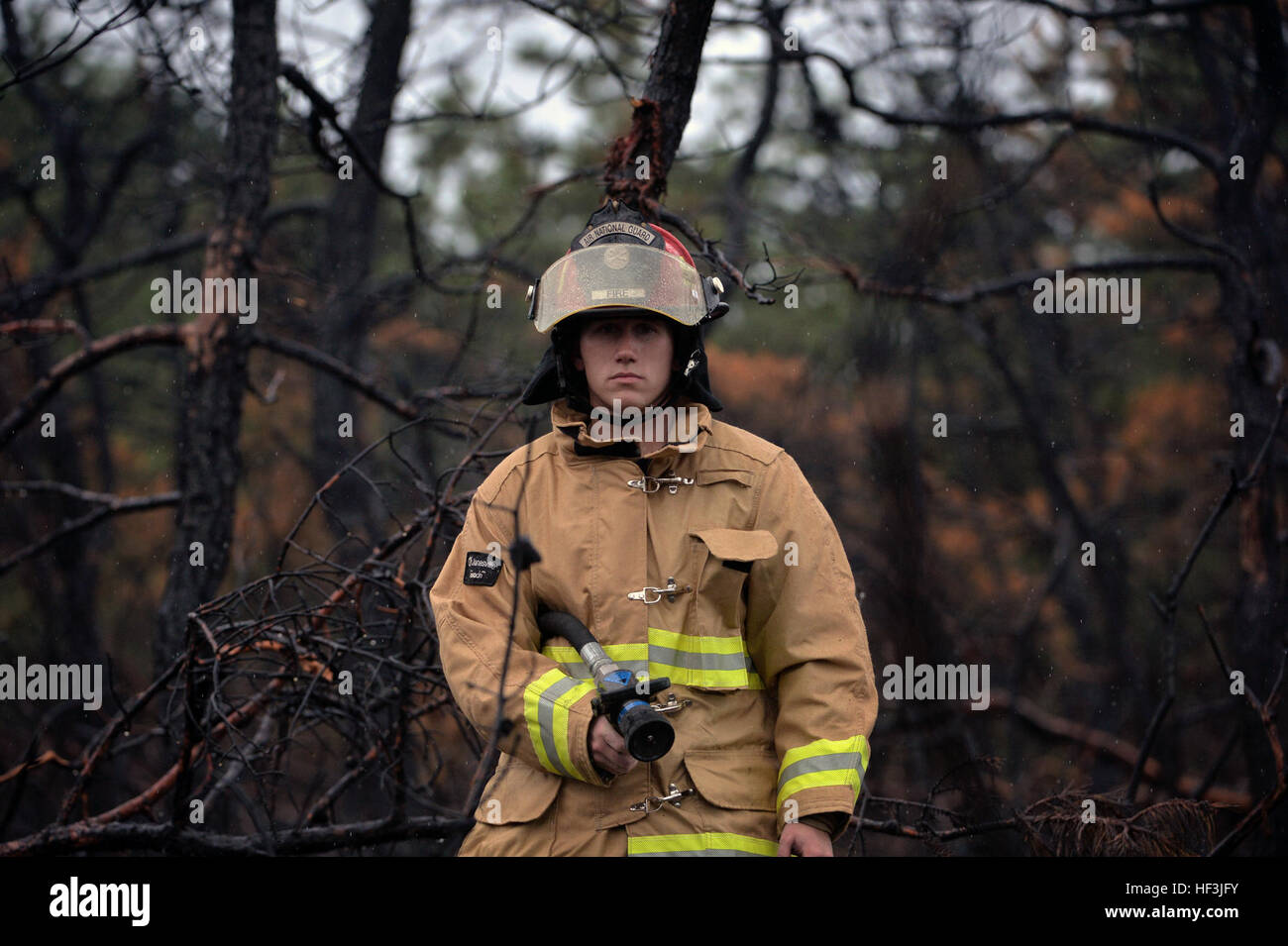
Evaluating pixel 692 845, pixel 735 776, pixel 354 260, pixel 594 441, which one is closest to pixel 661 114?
pixel 594 441

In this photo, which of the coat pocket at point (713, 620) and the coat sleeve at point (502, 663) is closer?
the coat sleeve at point (502, 663)

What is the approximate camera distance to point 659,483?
2.82 metres

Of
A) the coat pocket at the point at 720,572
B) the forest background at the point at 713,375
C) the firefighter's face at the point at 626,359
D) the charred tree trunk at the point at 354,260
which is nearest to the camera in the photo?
the coat pocket at the point at 720,572

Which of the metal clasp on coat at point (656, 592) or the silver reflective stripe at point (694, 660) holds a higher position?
the metal clasp on coat at point (656, 592)

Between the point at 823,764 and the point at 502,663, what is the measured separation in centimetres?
79

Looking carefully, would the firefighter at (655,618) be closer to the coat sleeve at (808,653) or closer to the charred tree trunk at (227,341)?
the coat sleeve at (808,653)

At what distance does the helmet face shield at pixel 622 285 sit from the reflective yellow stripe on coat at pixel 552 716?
0.92 meters

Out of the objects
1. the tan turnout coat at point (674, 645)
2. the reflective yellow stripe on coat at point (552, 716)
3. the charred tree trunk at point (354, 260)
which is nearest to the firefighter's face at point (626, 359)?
the tan turnout coat at point (674, 645)

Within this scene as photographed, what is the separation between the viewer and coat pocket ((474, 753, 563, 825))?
2627 millimetres

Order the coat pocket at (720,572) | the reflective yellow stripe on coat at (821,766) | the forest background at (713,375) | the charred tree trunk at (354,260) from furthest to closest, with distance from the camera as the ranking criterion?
1. the charred tree trunk at (354,260)
2. the forest background at (713,375)
3. the coat pocket at (720,572)
4. the reflective yellow stripe on coat at (821,766)

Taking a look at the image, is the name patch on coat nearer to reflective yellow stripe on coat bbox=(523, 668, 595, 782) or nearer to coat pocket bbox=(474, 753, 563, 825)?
reflective yellow stripe on coat bbox=(523, 668, 595, 782)

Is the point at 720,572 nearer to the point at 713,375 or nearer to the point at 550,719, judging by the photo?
the point at 550,719

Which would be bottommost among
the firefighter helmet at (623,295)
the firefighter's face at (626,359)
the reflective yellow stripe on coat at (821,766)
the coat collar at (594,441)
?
the reflective yellow stripe on coat at (821,766)

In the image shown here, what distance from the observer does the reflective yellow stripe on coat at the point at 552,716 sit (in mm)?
2518
